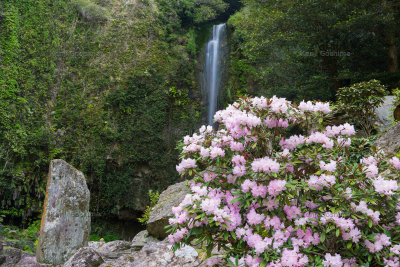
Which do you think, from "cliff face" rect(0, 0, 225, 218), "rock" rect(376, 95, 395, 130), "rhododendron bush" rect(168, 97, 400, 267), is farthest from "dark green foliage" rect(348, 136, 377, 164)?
"cliff face" rect(0, 0, 225, 218)

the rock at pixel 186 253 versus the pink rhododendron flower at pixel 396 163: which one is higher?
the pink rhododendron flower at pixel 396 163

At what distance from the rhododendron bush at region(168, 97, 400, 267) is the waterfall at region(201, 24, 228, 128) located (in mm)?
10901

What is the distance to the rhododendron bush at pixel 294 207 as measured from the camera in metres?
1.59

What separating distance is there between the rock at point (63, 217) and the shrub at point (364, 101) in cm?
660

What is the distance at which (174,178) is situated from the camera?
453 inches

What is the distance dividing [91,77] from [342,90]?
10.7 meters

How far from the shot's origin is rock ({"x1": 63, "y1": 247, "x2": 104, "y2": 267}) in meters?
3.52

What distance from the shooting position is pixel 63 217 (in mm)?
5230

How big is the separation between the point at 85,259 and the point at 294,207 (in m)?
3.28

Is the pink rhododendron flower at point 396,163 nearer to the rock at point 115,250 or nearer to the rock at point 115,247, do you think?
the rock at point 115,250

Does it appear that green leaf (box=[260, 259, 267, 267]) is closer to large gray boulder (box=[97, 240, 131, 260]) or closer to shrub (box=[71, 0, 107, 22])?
large gray boulder (box=[97, 240, 131, 260])

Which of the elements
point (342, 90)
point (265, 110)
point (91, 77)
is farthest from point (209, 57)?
point (265, 110)

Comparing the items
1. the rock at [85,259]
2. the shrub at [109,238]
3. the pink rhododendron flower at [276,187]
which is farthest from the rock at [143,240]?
the shrub at [109,238]

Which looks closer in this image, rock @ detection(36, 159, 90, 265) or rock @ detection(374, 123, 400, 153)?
rock @ detection(374, 123, 400, 153)
